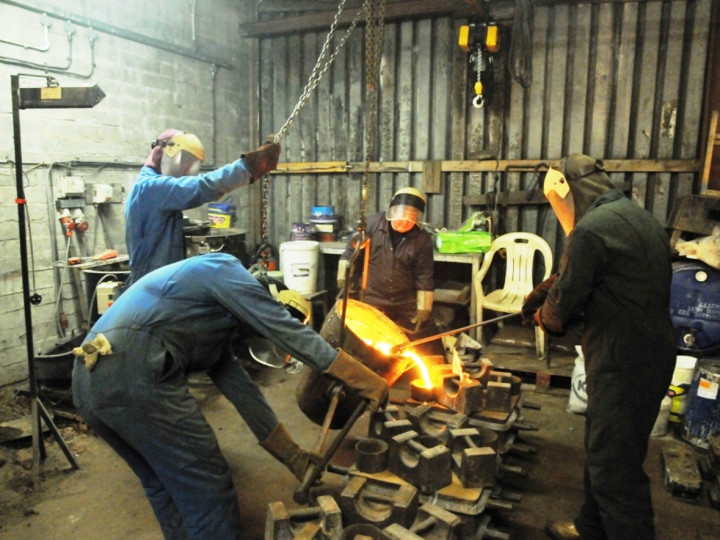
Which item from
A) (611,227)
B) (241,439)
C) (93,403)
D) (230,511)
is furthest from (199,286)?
(241,439)

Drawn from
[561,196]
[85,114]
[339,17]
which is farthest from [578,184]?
[339,17]

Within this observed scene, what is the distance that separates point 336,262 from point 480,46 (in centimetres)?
313

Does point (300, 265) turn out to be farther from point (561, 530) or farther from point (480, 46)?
point (561, 530)

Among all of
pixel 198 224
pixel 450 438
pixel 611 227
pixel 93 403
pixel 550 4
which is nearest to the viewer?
pixel 93 403

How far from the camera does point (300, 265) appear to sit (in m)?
6.00

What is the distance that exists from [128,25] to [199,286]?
14.7 ft

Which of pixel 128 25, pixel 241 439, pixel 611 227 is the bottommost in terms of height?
pixel 241 439

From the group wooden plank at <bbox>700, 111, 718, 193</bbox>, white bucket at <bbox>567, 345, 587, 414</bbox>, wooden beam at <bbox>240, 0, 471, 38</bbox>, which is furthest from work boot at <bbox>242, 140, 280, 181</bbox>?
wooden plank at <bbox>700, 111, 718, 193</bbox>

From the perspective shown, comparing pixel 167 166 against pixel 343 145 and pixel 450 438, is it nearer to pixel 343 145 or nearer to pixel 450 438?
pixel 450 438

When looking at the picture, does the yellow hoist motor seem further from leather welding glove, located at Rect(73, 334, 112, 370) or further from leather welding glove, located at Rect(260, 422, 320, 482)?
leather welding glove, located at Rect(73, 334, 112, 370)

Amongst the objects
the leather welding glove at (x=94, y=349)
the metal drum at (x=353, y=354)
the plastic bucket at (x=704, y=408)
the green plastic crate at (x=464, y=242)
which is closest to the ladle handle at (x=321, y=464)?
the metal drum at (x=353, y=354)

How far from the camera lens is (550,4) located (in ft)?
19.3

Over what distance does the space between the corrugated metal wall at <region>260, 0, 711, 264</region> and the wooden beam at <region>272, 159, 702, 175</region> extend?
0.24 ft

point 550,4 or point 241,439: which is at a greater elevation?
point 550,4
